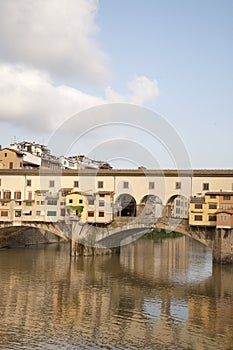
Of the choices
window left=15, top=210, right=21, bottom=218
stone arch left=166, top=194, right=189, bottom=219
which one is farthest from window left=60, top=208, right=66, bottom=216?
stone arch left=166, top=194, right=189, bottom=219

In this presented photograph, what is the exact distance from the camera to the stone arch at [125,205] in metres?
45.7

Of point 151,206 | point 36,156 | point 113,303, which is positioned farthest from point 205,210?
point 36,156

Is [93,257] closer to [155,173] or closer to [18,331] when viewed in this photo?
[155,173]

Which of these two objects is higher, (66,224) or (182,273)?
(66,224)

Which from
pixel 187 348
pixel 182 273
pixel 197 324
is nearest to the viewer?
pixel 187 348

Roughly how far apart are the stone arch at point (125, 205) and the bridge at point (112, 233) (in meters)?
2.74

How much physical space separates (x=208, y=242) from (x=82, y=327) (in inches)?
820

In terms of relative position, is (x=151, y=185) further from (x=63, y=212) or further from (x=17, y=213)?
(x=17, y=213)

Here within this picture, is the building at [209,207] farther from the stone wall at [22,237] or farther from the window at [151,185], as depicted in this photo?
the stone wall at [22,237]

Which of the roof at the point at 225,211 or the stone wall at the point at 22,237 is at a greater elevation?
the roof at the point at 225,211

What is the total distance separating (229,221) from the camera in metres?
37.4

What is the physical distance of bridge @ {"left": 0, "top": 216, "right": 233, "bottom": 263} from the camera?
37.7 metres

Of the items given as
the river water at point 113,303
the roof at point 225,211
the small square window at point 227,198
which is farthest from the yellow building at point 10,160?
the roof at point 225,211

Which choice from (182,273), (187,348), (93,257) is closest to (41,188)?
(93,257)
